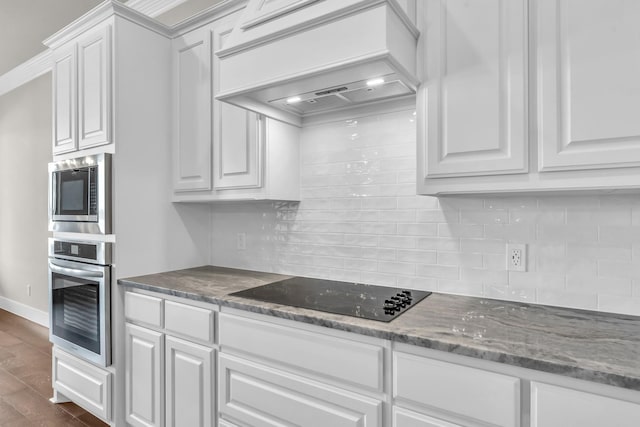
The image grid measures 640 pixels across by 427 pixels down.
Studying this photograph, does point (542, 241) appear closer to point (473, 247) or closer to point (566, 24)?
point (473, 247)

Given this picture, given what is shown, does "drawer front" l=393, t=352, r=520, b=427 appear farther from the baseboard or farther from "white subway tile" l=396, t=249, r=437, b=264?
the baseboard

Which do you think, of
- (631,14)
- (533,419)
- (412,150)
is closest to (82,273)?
(412,150)

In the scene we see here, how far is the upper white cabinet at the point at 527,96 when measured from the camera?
123 cm

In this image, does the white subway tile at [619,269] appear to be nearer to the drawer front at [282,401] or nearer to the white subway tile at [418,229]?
the white subway tile at [418,229]

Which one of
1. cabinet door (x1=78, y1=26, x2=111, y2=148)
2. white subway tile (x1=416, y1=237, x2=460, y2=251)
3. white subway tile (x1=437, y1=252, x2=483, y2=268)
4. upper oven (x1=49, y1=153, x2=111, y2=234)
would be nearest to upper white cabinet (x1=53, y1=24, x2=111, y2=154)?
cabinet door (x1=78, y1=26, x2=111, y2=148)

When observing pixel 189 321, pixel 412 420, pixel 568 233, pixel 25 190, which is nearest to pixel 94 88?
pixel 189 321

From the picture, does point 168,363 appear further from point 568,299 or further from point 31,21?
point 31,21

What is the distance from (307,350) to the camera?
4.97 feet

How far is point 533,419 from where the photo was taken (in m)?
1.10

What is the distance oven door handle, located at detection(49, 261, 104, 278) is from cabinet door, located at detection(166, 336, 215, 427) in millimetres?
627

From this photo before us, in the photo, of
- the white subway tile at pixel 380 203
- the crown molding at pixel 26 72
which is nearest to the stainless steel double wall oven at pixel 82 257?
the white subway tile at pixel 380 203

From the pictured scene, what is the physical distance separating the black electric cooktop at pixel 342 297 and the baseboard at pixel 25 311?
3606mm

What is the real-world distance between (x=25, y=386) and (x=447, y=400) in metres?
3.21

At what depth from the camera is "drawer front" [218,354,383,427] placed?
141 cm
